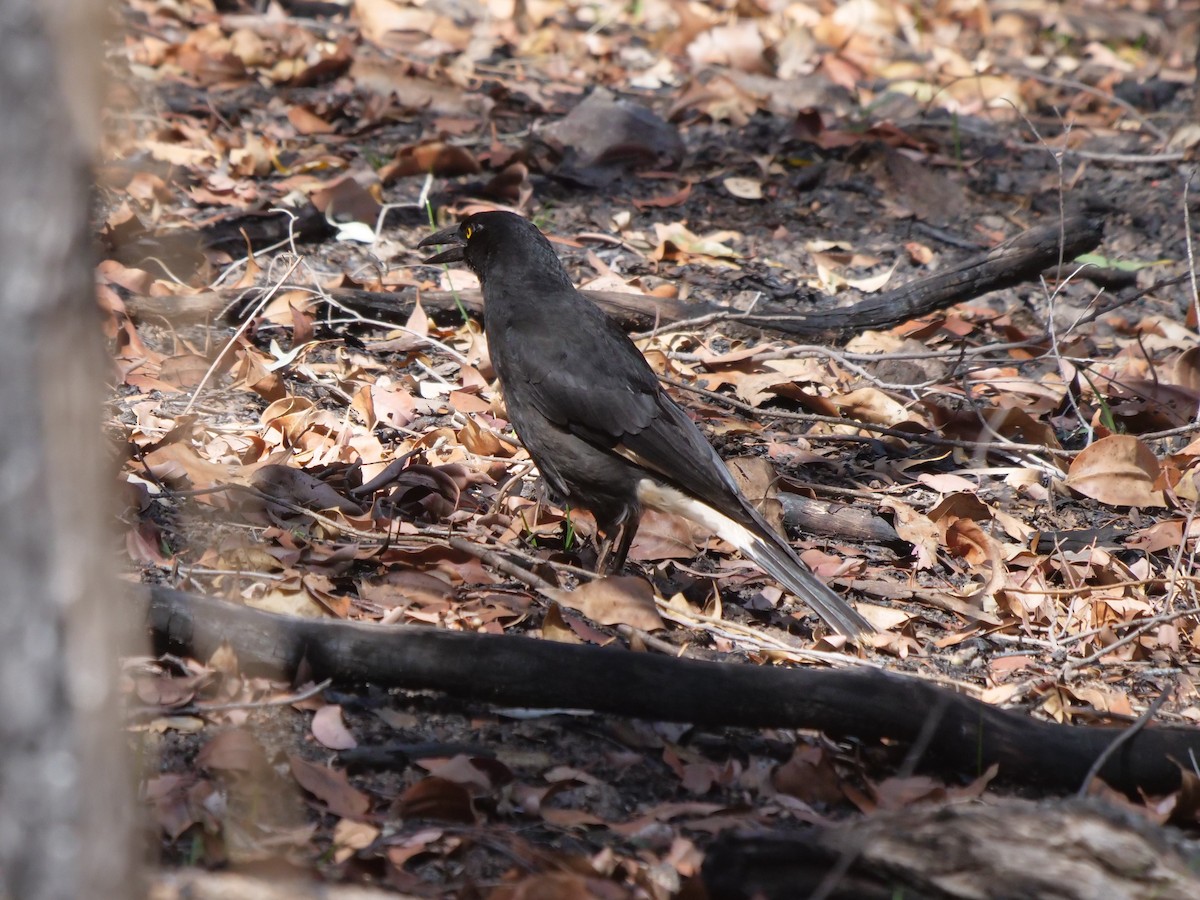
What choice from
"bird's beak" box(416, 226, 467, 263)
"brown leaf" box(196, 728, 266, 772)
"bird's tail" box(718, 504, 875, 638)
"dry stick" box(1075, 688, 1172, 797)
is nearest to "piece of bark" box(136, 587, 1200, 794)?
"dry stick" box(1075, 688, 1172, 797)

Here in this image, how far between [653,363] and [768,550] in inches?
61.5

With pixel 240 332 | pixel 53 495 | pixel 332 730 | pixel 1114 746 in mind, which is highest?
pixel 53 495

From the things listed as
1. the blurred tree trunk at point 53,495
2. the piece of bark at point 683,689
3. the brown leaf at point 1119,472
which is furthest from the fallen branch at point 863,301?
the blurred tree trunk at point 53,495

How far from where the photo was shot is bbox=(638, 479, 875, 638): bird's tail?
3.69m

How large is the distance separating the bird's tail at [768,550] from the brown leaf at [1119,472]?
4.17 ft

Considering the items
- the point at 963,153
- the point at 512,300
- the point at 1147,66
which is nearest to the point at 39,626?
the point at 512,300

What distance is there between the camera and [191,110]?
656cm

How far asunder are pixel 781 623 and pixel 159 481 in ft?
6.15

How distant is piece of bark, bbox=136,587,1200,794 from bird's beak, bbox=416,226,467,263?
245cm

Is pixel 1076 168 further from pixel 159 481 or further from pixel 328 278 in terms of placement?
pixel 159 481

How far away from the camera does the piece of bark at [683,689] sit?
2.81m

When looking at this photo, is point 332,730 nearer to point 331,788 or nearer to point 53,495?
point 331,788

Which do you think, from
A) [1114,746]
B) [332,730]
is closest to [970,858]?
[1114,746]

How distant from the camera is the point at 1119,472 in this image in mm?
4598
